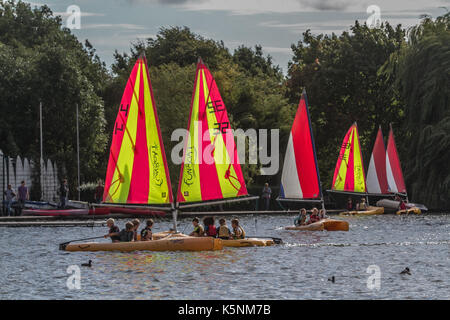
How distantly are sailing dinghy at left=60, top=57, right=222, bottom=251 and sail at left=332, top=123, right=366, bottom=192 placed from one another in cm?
3075

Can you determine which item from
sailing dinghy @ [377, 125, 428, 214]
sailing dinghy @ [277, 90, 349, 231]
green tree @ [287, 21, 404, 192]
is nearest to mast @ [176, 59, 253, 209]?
sailing dinghy @ [277, 90, 349, 231]

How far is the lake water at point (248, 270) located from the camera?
26.5 metres

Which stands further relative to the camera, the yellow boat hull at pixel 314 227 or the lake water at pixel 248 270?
the yellow boat hull at pixel 314 227

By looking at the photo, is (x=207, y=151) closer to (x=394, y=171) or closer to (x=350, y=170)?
(x=350, y=170)

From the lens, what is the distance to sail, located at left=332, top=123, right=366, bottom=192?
6500 cm

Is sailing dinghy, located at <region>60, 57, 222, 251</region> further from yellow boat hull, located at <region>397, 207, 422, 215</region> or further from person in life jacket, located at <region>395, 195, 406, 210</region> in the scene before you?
person in life jacket, located at <region>395, 195, 406, 210</region>

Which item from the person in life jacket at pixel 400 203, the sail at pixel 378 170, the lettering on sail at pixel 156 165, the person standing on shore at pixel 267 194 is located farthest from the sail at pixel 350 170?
the lettering on sail at pixel 156 165

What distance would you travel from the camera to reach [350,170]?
6519cm

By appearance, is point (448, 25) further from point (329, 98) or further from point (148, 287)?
point (148, 287)

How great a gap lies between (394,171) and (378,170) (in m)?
2.93

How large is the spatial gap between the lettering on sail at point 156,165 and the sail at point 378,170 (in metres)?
34.1

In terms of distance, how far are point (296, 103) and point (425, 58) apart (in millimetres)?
22098

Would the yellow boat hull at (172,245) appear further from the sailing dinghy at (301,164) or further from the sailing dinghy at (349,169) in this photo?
the sailing dinghy at (349,169)

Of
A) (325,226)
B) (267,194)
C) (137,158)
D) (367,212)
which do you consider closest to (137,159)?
(137,158)
